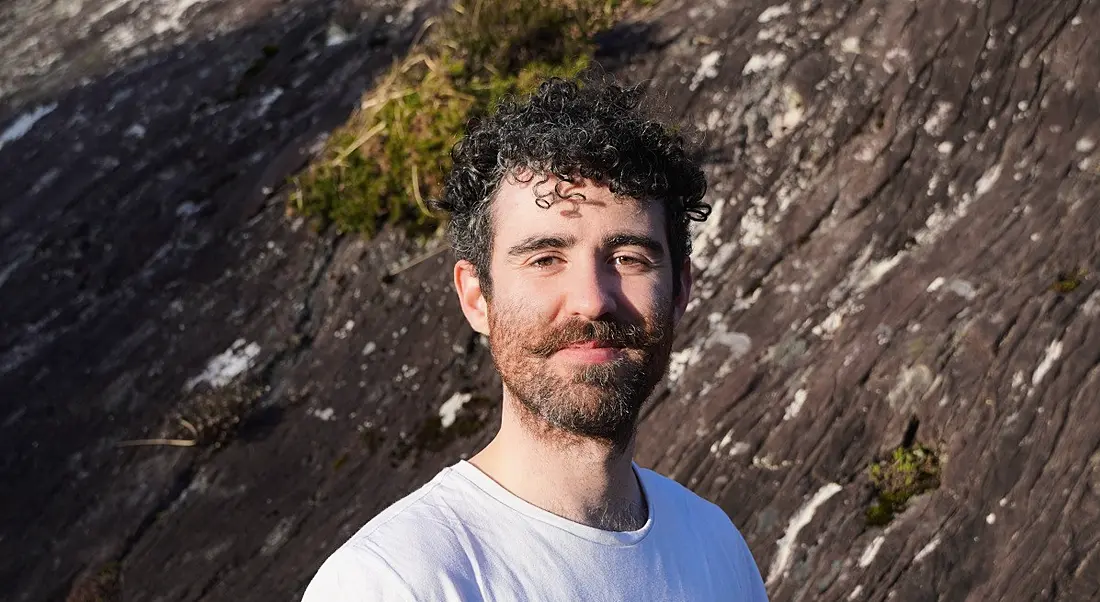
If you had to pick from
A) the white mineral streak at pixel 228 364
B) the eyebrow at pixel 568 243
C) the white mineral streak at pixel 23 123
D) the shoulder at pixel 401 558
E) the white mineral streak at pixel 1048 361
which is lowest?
the white mineral streak at pixel 228 364

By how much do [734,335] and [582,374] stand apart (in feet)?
11.1

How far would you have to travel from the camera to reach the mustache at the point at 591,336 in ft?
8.52

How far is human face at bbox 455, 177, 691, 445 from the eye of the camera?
8.56 ft

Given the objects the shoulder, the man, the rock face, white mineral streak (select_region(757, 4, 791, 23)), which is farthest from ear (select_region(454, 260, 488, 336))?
white mineral streak (select_region(757, 4, 791, 23))

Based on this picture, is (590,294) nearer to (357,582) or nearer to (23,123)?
(357,582)

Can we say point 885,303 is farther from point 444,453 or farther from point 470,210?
point 470,210

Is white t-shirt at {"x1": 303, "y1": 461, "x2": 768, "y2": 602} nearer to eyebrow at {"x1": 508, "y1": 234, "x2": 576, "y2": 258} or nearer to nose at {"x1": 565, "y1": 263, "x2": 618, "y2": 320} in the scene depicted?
nose at {"x1": 565, "y1": 263, "x2": 618, "y2": 320}

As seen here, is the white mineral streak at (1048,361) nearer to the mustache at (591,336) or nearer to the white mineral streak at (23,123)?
the mustache at (591,336)

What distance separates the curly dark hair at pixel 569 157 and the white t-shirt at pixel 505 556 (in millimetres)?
679

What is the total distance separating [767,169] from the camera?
251 inches

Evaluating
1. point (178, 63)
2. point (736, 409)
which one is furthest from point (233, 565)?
point (178, 63)

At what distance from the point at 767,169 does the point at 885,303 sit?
129cm

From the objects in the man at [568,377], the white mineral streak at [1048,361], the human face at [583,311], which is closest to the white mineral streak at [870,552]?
the white mineral streak at [1048,361]

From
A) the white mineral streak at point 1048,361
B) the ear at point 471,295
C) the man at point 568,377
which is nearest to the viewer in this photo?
the man at point 568,377
